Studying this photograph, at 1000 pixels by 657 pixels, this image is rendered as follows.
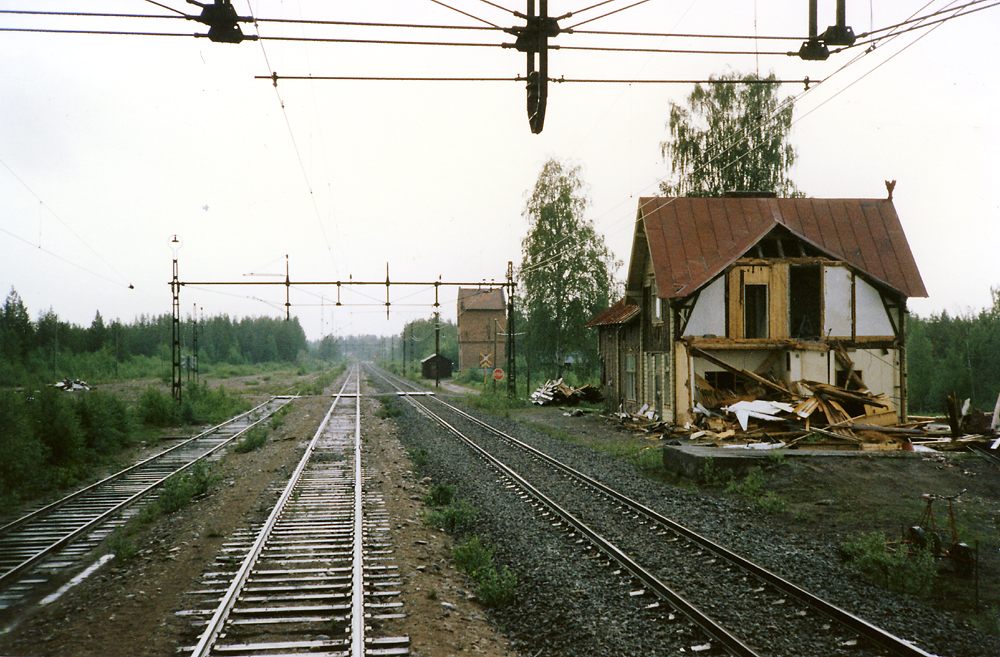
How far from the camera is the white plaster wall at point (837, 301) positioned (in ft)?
72.2

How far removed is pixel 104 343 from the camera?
7069cm

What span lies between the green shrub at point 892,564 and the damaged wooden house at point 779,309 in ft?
38.2

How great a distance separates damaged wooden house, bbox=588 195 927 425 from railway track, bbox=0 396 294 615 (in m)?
14.1

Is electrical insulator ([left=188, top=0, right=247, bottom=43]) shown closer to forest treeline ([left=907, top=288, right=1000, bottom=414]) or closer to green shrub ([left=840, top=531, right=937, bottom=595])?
green shrub ([left=840, top=531, right=937, bottom=595])

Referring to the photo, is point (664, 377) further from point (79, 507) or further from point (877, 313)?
point (79, 507)

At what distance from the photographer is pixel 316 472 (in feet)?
52.6

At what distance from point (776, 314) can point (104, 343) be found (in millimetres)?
67523

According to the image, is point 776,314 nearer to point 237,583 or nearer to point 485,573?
point 485,573

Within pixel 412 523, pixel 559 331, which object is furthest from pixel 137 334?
pixel 412 523

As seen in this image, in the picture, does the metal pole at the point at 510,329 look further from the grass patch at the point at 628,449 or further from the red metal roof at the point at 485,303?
the red metal roof at the point at 485,303

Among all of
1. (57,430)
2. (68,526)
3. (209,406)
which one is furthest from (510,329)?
(68,526)

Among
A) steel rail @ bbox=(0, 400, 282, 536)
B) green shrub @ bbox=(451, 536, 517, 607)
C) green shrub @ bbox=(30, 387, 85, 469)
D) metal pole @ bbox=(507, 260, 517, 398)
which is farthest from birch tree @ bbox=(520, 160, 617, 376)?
green shrub @ bbox=(451, 536, 517, 607)

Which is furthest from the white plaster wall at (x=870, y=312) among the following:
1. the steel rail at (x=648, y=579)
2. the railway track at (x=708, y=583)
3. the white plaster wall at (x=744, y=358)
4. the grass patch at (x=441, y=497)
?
the grass patch at (x=441, y=497)

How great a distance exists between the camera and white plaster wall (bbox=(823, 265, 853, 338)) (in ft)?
72.2
